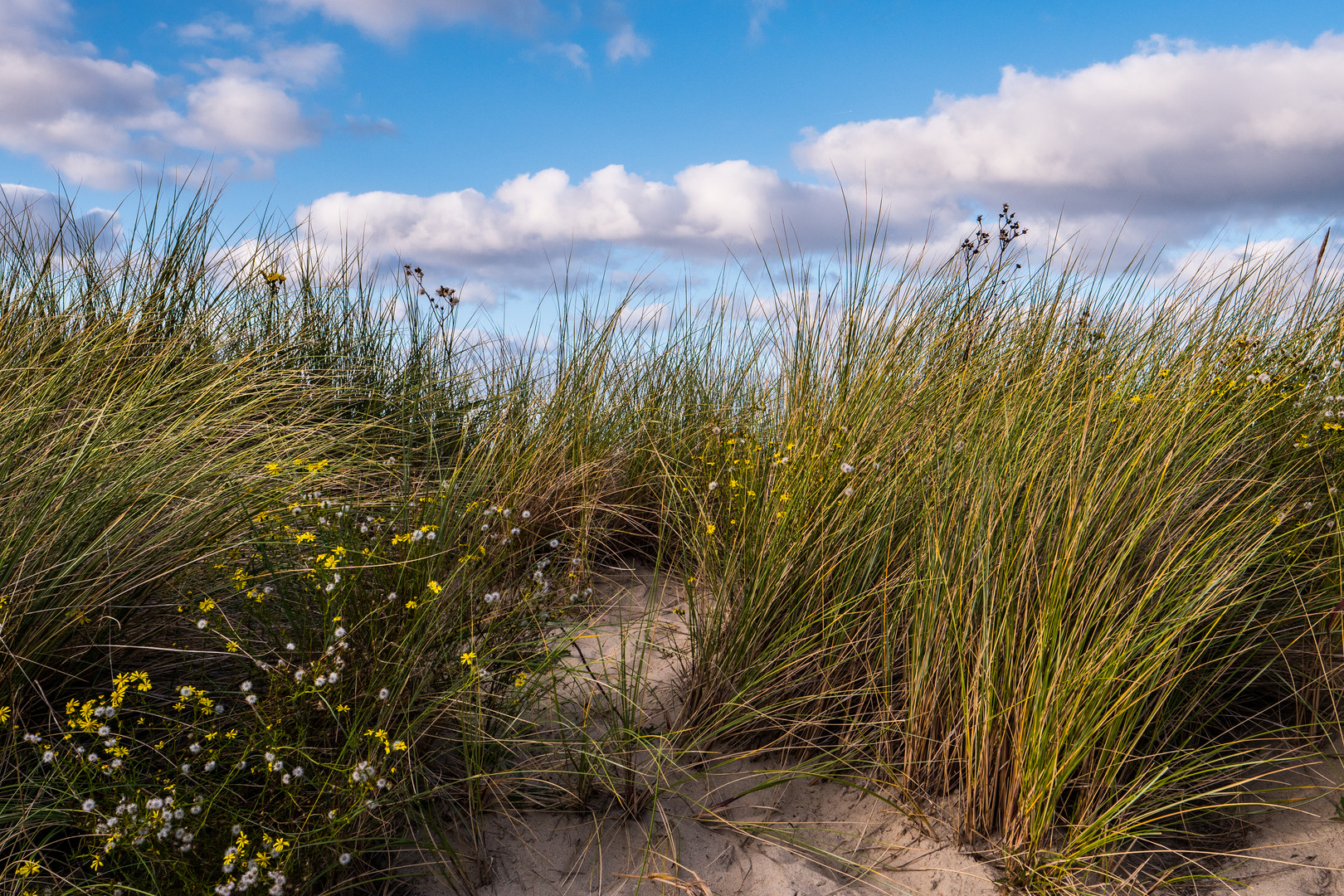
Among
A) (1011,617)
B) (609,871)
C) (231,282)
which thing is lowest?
(609,871)

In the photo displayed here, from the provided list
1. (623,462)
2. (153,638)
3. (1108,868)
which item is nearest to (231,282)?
(623,462)

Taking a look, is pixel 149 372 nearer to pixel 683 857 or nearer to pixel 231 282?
pixel 231 282

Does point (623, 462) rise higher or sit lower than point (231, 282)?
lower

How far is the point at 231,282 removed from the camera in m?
4.83

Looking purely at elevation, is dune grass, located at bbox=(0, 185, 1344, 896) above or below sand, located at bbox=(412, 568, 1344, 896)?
above

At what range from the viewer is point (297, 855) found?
1.94m

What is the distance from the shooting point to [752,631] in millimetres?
2537

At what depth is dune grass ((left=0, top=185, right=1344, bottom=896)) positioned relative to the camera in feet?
6.66

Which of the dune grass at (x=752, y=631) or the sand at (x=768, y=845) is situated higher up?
the dune grass at (x=752, y=631)

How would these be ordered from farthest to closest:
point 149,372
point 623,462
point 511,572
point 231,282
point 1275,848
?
point 231,282, point 623,462, point 149,372, point 511,572, point 1275,848

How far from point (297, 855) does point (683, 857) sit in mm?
938

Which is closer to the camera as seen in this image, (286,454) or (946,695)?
(946,695)

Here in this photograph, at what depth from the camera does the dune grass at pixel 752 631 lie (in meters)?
2.03

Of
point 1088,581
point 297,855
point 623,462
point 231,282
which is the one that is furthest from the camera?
point 231,282
